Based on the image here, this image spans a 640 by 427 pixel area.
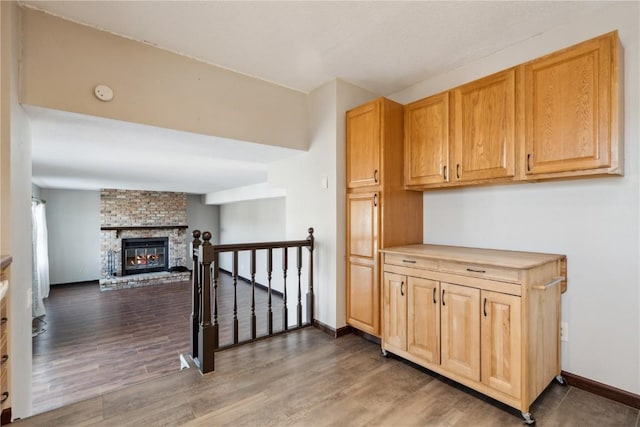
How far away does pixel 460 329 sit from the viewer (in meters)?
1.99

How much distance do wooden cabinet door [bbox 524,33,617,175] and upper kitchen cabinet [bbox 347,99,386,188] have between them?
111 centimetres

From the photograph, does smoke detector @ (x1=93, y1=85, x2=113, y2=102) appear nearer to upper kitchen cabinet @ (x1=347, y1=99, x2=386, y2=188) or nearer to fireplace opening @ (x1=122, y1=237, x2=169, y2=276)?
upper kitchen cabinet @ (x1=347, y1=99, x2=386, y2=188)

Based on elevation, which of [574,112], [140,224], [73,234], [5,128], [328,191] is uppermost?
[574,112]

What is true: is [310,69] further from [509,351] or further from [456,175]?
[509,351]

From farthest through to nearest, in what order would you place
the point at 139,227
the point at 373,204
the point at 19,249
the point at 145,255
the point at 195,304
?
the point at 145,255 < the point at 139,227 < the point at 373,204 < the point at 195,304 < the point at 19,249

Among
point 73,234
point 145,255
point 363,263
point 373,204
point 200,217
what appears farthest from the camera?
point 200,217

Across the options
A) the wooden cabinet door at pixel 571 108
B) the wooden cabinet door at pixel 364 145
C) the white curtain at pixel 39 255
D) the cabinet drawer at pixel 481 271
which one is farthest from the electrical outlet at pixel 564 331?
the white curtain at pixel 39 255

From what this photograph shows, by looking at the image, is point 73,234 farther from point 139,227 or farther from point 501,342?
point 501,342

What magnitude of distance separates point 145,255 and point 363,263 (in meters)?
7.90

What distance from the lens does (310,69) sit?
279 cm

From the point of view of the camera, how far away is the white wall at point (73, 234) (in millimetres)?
7492

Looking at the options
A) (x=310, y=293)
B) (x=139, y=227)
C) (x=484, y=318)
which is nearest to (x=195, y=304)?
(x=310, y=293)

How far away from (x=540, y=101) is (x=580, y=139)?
36cm

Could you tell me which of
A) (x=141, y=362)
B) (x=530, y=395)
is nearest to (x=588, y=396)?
(x=530, y=395)
